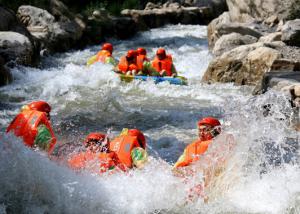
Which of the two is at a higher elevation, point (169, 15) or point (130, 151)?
point (130, 151)

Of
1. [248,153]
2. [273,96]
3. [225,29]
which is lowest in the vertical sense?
[225,29]

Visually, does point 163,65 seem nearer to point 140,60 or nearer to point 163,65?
point 163,65

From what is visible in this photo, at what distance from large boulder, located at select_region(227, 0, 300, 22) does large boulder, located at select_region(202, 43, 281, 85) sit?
3474 mm

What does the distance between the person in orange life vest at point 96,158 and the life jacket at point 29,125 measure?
0.53 metres

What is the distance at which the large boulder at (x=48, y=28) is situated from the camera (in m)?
17.5

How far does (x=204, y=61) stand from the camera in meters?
15.3

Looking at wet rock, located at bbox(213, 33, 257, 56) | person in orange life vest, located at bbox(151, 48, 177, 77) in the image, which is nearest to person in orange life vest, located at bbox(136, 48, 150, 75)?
person in orange life vest, located at bbox(151, 48, 177, 77)

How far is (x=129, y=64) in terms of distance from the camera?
41.5ft

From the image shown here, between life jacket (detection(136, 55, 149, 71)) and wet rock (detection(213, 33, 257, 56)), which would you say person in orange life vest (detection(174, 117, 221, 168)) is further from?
wet rock (detection(213, 33, 257, 56))

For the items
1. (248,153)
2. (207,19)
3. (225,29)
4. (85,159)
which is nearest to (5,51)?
(225,29)

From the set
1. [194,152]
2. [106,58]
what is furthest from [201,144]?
[106,58]

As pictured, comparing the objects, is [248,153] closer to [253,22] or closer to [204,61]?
[204,61]

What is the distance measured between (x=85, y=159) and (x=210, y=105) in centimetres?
500

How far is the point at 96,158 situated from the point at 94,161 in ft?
0.20
